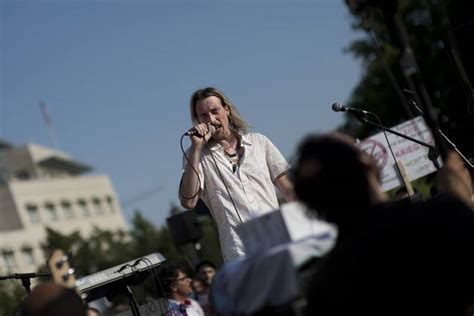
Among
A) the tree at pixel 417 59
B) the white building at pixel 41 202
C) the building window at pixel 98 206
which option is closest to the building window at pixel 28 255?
the white building at pixel 41 202

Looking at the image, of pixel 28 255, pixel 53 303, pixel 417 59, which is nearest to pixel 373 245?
pixel 53 303

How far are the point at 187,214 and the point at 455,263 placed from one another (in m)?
15.2

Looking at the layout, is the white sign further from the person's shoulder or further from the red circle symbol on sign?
the person's shoulder

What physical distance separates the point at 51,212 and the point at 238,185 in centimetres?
7283

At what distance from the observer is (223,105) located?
5598 millimetres

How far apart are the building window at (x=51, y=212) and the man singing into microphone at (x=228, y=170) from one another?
7195cm

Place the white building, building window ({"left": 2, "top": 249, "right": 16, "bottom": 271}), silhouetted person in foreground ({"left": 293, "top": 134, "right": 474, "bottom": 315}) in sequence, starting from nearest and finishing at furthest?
1. silhouetted person in foreground ({"left": 293, "top": 134, "right": 474, "bottom": 315})
2. building window ({"left": 2, "top": 249, "right": 16, "bottom": 271})
3. the white building

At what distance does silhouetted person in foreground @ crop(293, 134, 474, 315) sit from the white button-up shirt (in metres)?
2.10

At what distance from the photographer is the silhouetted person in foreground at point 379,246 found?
9.45 feet

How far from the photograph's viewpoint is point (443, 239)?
114 inches

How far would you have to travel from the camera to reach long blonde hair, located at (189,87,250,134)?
220 inches

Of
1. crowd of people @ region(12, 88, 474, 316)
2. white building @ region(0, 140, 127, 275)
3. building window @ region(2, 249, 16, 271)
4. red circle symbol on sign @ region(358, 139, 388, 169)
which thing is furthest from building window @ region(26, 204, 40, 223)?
crowd of people @ region(12, 88, 474, 316)

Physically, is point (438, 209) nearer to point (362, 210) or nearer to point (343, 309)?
point (362, 210)

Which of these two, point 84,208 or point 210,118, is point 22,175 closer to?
point 84,208
